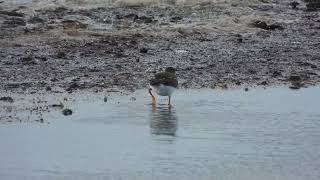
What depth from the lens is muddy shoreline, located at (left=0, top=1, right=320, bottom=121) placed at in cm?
1791

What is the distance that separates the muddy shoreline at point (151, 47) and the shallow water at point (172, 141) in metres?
2.09

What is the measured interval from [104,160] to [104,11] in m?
16.8

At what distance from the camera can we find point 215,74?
18875 millimetres

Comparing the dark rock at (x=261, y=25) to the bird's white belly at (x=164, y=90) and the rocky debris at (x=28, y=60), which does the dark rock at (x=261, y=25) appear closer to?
the rocky debris at (x=28, y=60)

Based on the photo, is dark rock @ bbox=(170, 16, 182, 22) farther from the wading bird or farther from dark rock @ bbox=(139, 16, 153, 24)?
the wading bird

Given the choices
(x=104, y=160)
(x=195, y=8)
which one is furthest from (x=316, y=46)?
(x=104, y=160)

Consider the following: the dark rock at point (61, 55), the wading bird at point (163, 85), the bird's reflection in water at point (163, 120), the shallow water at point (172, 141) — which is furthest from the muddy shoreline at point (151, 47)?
the shallow water at point (172, 141)

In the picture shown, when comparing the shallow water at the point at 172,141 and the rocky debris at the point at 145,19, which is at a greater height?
the shallow water at the point at 172,141

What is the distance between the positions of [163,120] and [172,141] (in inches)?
62.8

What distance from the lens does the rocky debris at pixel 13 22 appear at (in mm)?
23942

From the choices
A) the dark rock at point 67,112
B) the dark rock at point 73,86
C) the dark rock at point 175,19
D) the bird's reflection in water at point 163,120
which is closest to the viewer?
the bird's reflection in water at point 163,120

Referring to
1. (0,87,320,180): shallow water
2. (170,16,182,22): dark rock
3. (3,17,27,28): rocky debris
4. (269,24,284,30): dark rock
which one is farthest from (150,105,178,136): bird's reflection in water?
(269,24,284,30): dark rock

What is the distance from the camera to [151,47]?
2177 cm

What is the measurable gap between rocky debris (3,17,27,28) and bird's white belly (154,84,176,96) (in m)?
9.27
